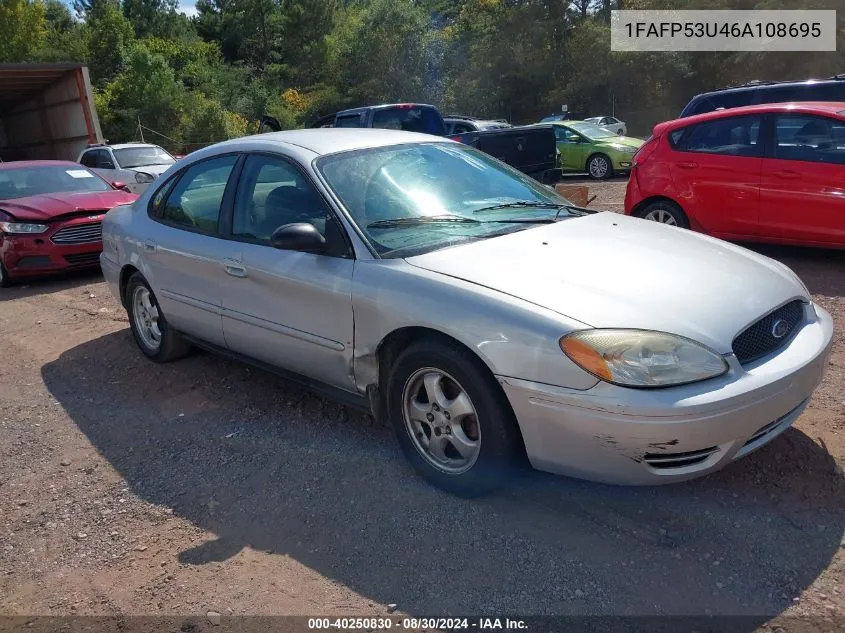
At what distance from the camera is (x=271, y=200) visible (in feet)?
13.6

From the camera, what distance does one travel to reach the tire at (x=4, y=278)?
29.0ft

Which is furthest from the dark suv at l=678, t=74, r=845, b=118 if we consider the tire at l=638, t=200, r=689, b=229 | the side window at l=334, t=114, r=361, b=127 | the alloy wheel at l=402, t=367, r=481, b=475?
the alloy wheel at l=402, t=367, r=481, b=475

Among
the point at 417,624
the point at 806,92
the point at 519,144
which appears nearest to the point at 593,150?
the point at 519,144

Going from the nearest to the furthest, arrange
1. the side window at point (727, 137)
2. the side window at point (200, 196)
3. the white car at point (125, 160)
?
1. the side window at point (200, 196)
2. the side window at point (727, 137)
3. the white car at point (125, 160)

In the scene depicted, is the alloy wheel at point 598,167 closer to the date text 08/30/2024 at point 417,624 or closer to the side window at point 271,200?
the side window at point 271,200

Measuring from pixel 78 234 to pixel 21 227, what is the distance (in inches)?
24.2

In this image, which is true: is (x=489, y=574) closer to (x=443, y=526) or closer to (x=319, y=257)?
(x=443, y=526)

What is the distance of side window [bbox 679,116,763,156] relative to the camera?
23.3 ft

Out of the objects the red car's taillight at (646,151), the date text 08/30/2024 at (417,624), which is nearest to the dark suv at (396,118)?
the red car's taillight at (646,151)

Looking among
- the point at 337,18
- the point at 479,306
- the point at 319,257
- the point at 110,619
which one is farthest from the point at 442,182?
the point at 337,18

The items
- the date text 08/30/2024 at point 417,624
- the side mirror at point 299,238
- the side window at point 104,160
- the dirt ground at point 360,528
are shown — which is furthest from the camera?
the side window at point 104,160

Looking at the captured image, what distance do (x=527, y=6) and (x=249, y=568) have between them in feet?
145

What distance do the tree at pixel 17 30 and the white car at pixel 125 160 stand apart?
115 feet

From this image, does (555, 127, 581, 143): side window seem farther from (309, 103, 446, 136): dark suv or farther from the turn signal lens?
the turn signal lens
